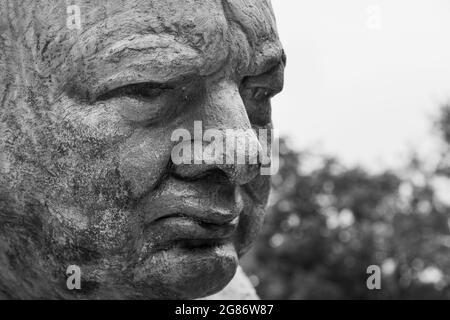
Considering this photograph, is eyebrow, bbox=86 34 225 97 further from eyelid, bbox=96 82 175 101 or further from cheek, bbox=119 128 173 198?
cheek, bbox=119 128 173 198

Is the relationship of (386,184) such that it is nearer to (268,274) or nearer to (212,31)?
(268,274)

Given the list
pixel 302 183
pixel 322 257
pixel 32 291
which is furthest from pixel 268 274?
pixel 32 291

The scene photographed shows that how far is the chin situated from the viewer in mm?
2141

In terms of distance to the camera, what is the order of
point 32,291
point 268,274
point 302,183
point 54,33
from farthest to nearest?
point 302,183 → point 268,274 → point 32,291 → point 54,33

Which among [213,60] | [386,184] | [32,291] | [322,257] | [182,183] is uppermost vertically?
[213,60]

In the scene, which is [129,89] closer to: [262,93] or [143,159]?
[143,159]

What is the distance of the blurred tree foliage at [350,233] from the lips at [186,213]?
1024 centimetres

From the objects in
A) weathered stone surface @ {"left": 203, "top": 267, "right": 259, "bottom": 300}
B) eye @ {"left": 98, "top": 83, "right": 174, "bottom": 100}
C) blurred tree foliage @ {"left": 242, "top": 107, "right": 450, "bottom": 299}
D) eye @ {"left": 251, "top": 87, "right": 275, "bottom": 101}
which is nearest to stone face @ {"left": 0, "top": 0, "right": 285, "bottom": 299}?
eye @ {"left": 98, "top": 83, "right": 174, "bottom": 100}

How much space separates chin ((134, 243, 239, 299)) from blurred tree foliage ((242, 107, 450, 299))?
10165mm

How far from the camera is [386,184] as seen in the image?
16.0 metres

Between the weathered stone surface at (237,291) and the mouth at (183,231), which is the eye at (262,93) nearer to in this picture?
the mouth at (183,231)

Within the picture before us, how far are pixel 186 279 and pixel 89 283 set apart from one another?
0.29 m

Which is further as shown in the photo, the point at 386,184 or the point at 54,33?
the point at 386,184

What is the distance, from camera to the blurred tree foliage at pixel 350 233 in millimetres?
13359
